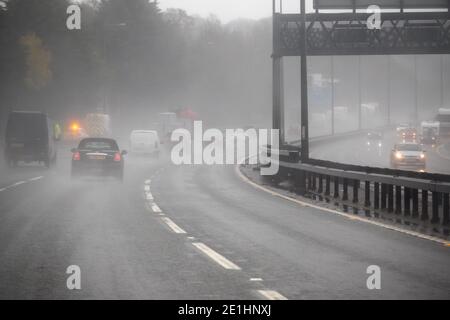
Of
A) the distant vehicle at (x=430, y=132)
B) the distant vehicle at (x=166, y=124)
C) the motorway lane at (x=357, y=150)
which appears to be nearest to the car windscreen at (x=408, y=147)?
the motorway lane at (x=357, y=150)

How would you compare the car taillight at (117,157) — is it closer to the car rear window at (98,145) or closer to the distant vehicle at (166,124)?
the car rear window at (98,145)

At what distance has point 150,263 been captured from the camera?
1036cm

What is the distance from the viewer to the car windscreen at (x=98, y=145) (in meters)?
29.5

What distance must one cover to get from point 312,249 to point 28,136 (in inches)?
1026

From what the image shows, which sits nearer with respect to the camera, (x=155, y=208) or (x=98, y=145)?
(x=155, y=208)

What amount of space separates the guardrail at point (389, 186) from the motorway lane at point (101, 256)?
5.15m

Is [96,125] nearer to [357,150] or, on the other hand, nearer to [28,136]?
[357,150]

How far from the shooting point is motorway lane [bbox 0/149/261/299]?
8.43 metres

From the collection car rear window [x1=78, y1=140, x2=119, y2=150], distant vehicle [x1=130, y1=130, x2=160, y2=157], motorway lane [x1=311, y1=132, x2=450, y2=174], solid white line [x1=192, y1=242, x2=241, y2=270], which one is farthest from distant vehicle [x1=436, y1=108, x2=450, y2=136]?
solid white line [x1=192, y1=242, x2=241, y2=270]

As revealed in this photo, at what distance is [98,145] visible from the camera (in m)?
30.6

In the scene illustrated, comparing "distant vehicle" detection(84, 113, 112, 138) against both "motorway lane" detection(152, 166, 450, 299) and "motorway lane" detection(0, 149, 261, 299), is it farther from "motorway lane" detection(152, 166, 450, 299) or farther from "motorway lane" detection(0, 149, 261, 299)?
"motorway lane" detection(0, 149, 261, 299)

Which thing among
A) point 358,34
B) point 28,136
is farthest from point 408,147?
point 28,136
